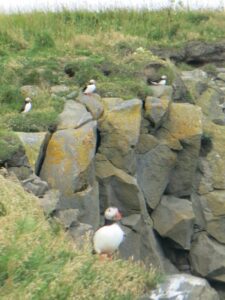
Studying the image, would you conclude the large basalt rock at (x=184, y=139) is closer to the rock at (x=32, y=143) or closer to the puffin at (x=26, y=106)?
the puffin at (x=26, y=106)

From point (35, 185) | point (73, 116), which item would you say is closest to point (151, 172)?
point (73, 116)

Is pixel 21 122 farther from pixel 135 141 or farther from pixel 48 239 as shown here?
pixel 48 239

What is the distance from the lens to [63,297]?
6.91 m

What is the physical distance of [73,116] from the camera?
14.4 m

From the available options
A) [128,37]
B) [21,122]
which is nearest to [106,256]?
[21,122]

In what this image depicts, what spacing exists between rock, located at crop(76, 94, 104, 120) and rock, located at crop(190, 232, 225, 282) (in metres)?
3.62

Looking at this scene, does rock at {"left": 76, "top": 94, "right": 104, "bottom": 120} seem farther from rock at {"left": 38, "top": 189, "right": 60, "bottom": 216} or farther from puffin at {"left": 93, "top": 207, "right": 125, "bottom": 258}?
puffin at {"left": 93, "top": 207, "right": 125, "bottom": 258}

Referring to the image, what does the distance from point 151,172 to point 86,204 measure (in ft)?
10.4

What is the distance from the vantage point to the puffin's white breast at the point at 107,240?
937 centimetres

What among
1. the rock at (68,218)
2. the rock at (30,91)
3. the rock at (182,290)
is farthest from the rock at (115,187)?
the rock at (182,290)

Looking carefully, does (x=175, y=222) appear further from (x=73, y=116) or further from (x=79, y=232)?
(x=79, y=232)

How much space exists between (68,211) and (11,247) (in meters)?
4.20

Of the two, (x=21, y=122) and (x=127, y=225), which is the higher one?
(x=21, y=122)

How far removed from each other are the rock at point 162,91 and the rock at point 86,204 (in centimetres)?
371
